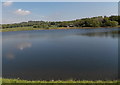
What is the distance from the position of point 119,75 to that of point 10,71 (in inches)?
311

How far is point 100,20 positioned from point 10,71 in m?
93.3

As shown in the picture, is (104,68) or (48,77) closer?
(48,77)

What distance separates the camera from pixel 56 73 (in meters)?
10.4

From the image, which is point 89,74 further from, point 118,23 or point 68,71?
point 118,23

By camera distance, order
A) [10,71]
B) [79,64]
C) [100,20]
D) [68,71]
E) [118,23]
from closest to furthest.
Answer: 1. [68,71]
2. [10,71]
3. [79,64]
4. [118,23]
5. [100,20]

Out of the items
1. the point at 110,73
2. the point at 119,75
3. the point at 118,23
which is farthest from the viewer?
the point at 118,23

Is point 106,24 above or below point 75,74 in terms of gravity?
above

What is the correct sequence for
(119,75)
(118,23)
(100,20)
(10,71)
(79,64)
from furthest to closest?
(100,20)
(118,23)
(79,64)
(10,71)
(119,75)

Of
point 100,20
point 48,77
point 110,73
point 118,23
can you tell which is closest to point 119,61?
point 110,73

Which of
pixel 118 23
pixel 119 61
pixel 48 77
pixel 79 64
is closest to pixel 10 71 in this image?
pixel 48 77

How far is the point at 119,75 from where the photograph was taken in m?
9.30

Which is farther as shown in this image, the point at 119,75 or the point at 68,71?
the point at 68,71

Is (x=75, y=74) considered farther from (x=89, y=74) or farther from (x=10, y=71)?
(x=10, y=71)

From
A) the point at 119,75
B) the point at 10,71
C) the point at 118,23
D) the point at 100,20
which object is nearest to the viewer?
the point at 119,75
